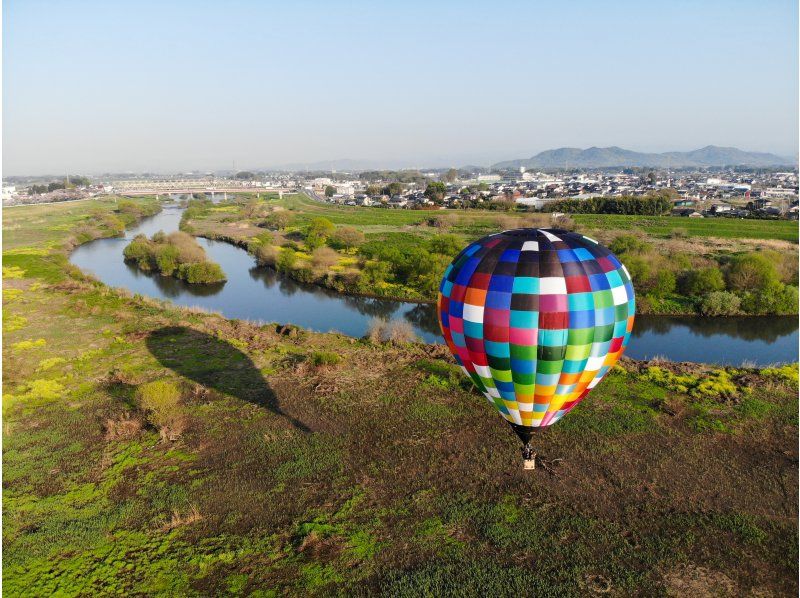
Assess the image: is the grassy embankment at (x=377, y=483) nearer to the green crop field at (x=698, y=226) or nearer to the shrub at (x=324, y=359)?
the shrub at (x=324, y=359)

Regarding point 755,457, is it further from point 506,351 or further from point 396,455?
point 396,455

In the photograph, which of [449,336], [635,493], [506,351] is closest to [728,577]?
[635,493]

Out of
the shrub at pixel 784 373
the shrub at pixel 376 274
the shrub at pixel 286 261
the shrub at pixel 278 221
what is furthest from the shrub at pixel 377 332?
the shrub at pixel 278 221

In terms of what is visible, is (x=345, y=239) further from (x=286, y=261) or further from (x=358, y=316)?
(x=358, y=316)

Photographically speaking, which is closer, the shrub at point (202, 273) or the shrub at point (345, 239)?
the shrub at point (202, 273)

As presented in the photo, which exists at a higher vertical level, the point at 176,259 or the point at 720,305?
the point at 176,259

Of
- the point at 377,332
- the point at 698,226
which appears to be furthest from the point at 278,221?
the point at 698,226
